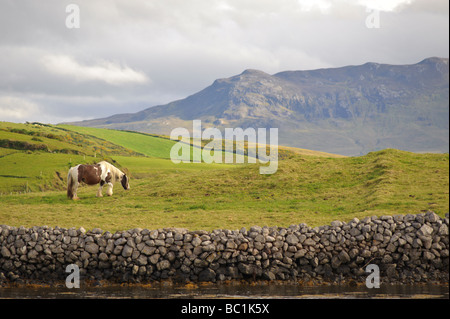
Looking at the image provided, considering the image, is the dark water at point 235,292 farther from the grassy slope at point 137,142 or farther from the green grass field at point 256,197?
the grassy slope at point 137,142

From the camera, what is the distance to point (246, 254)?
2256cm

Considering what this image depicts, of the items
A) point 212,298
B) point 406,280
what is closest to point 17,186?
point 212,298

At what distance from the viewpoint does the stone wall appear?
22.5 m

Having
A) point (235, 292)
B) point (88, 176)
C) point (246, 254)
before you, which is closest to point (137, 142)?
point (88, 176)

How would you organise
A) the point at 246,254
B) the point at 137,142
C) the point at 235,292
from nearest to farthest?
1. the point at 235,292
2. the point at 246,254
3. the point at 137,142

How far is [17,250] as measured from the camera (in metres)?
23.4

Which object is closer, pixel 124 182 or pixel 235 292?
pixel 235 292

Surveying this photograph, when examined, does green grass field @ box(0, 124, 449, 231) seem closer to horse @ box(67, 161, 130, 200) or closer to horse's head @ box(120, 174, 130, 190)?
horse's head @ box(120, 174, 130, 190)

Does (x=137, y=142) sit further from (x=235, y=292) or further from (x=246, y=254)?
(x=235, y=292)

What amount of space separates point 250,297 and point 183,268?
3858 millimetres

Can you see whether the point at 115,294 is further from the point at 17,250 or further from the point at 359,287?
the point at 359,287

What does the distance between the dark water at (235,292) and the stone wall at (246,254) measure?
73 cm

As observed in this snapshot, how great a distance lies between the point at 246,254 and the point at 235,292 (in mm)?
2188

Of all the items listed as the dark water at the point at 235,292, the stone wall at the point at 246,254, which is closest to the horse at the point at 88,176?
the stone wall at the point at 246,254
